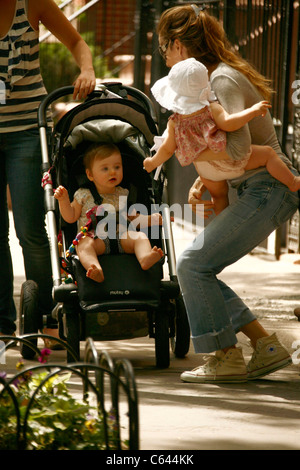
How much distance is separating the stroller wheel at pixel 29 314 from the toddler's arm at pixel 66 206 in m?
0.53

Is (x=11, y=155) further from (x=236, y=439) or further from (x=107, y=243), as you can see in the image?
(x=236, y=439)

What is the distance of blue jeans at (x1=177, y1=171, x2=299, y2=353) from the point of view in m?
4.42

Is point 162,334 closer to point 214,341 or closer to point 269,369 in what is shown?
point 214,341

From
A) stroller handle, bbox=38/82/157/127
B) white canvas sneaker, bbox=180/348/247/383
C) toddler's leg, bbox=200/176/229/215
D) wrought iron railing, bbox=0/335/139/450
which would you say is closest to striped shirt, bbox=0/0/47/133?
stroller handle, bbox=38/82/157/127

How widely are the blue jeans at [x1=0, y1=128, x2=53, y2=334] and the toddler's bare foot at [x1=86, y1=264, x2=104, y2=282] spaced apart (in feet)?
2.86

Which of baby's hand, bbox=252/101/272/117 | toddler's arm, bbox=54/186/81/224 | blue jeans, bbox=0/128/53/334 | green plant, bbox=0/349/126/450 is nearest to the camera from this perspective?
green plant, bbox=0/349/126/450

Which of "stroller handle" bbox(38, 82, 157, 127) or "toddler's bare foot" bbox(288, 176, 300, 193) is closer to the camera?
"toddler's bare foot" bbox(288, 176, 300, 193)

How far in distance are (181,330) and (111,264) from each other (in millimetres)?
672

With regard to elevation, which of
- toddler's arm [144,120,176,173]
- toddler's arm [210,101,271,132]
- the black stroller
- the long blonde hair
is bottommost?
the black stroller

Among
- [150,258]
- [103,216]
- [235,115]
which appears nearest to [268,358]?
[150,258]

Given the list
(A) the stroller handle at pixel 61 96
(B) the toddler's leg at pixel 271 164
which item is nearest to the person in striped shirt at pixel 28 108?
(A) the stroller handle at pixel 61 96

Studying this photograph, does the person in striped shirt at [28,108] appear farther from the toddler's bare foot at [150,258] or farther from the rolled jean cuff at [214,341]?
the rolled jean cuff at [214,341]

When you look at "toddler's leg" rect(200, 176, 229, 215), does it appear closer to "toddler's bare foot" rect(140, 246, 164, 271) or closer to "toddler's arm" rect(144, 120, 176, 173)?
"toddler's arm" rect(144, 120, 176, 173)
